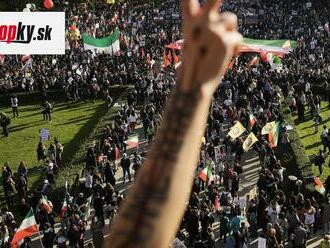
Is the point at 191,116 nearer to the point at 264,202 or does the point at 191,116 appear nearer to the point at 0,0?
the point at 264,202

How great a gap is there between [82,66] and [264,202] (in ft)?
76.6

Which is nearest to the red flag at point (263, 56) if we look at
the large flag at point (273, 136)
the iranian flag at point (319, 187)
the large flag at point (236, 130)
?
the large flag at point (273, 136)

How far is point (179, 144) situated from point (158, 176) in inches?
7.2

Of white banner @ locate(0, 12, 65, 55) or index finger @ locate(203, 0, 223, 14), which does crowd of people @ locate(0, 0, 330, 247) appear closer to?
white banner @ locate(0, 12, 65, 55)

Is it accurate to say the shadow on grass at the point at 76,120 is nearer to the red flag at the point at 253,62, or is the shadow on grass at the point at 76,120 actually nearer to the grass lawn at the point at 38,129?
the grass lawn at the point at 38,129

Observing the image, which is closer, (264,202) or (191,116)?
(191,116)

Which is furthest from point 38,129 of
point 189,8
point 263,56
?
point 189,8

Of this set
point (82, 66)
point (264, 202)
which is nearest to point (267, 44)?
point (82, 66)

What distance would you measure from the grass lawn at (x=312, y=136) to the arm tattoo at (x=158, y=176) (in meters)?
21.2

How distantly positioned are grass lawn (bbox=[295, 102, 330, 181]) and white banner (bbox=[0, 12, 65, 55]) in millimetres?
11956

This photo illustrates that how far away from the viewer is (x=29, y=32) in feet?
87.3

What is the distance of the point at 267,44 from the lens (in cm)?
4016

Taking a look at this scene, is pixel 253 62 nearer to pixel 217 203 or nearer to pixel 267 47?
pixel 267 47

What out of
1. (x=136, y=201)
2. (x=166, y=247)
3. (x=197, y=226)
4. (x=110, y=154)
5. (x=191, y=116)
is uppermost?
(x=191, y=116)
